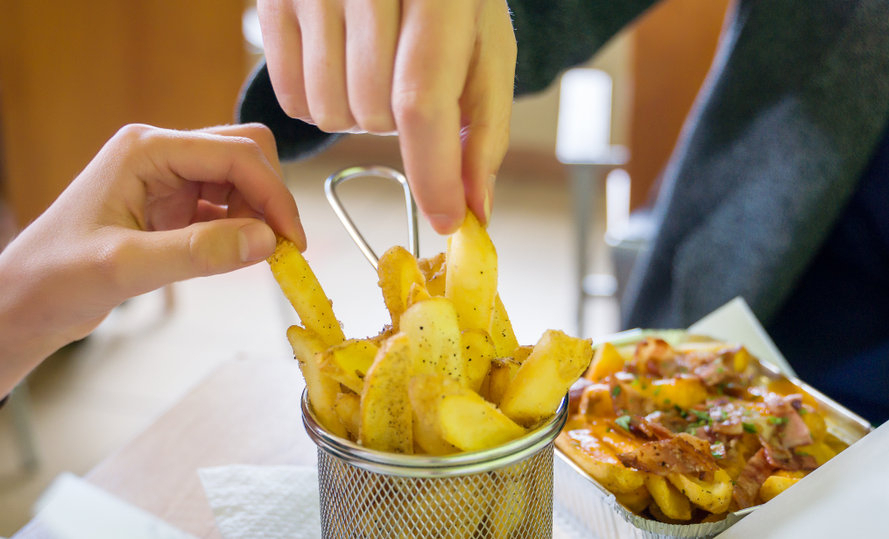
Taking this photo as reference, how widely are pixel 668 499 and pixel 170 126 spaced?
3064 mm

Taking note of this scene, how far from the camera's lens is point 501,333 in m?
0.77

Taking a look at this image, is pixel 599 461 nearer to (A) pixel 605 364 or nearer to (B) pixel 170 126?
(A) pixel 605 364

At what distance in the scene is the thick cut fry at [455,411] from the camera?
58 centimetres

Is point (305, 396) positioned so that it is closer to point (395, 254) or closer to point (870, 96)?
point (395, 254)

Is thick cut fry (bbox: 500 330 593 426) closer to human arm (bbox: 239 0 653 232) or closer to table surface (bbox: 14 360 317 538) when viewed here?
human arm (bbox: 239 0 653 232)

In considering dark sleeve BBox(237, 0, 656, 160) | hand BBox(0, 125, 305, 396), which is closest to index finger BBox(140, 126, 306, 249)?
hand BBox(0, 125, 305, 396)

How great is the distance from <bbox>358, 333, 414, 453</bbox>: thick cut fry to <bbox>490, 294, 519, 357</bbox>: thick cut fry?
0.48 feet

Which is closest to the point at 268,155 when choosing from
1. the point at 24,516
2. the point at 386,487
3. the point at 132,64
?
the point at 386,487

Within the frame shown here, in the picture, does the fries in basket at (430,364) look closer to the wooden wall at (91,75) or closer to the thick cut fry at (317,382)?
the thick cut fry at (317,382)

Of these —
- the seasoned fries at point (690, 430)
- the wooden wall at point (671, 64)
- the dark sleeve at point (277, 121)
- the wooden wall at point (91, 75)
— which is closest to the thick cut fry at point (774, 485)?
the seasoned fries at point (690, 430)

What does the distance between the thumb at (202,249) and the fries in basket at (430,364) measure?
3 cm

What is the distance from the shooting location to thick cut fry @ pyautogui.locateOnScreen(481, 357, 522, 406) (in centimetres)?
69

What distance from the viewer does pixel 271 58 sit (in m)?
0.69

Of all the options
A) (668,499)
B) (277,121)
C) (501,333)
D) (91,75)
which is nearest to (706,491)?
(668,499)
